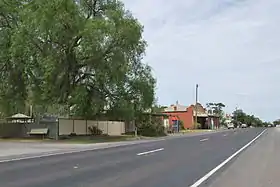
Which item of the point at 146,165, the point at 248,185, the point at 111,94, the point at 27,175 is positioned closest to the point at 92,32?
the point at 111,94

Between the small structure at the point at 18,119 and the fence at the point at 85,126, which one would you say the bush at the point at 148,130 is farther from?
the small structure at the point at 18,119

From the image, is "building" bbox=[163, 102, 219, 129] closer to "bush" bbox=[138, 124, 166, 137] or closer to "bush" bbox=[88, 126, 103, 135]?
"bush" bbox=[138, 124, 166, 137]

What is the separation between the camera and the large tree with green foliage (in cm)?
4084

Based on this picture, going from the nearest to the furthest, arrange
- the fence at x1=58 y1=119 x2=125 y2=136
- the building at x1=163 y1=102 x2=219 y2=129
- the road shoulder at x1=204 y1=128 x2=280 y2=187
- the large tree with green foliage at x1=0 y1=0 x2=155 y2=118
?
1. the road shoulder at x1=204 y1=128 x2=280 y2=187
2. the large tree with green foliage at x1=0 y1=0 x2=155 y2=118
3. the fence at x1=58 y1=119 x2=125 y2=136
4. the building at x1=163 y1=102 x2=219 y2=129

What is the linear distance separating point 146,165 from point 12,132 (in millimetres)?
30868

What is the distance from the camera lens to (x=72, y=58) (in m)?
43.3

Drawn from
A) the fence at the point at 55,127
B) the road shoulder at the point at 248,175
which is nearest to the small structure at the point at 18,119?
the fence at the point at 55,127

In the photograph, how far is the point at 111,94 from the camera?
45719 mm

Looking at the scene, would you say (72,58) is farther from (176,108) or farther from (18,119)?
(176,108)

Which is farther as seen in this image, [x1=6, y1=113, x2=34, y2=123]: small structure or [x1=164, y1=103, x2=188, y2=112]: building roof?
[x1=164, y1=103, x2=188, y2=112]: building roof

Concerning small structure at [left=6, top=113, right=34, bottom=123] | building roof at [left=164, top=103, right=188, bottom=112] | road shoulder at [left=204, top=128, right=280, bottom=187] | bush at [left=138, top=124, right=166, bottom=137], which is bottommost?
road shoulder at [left=204, top=128, right=280, bottom=187]

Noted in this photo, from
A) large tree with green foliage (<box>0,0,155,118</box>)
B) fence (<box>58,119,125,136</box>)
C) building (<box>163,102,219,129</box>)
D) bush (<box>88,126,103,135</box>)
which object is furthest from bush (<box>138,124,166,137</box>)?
building (<box>163,102,219,129</box>)

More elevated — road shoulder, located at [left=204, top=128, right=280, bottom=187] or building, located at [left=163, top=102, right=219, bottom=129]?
building, located at [left=163, top=102, right=219, bottom=129]

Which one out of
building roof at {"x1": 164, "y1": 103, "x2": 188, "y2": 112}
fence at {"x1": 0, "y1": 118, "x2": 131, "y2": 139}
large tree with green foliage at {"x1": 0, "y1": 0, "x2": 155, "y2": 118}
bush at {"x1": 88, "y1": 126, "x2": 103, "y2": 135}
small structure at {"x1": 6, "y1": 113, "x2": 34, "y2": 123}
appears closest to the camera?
large tree with green foliage at {"x1": 0, "y1": 0, "x2": 155, "y2": 118}
